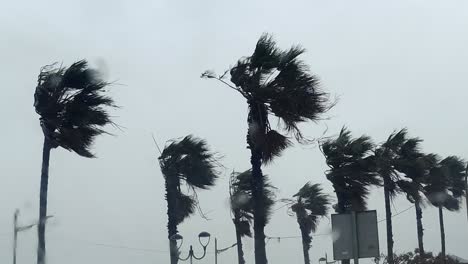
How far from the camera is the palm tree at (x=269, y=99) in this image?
23.6 meters

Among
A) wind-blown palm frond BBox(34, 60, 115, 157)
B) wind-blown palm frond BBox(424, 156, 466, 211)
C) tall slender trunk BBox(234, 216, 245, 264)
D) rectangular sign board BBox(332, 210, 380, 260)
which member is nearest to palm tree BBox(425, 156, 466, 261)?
wind-blown palm frond BBox(424, 156, 466, 211)

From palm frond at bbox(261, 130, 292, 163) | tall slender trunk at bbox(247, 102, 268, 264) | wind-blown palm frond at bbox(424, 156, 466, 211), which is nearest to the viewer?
palm frond at bbox(261, 130, 292, 163)

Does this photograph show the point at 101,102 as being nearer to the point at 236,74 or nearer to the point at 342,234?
the point at 236,74

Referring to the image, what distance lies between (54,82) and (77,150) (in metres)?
1.95

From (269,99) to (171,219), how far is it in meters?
8.40

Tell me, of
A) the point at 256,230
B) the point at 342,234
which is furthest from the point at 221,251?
the point at 342,234

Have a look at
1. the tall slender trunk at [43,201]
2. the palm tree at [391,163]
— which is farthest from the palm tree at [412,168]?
the tall slender trunk at [43,201]

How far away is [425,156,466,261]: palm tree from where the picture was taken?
49.3 m

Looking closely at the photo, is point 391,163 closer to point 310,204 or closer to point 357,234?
point 310,204

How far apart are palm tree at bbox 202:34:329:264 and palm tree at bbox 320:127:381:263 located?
686cm

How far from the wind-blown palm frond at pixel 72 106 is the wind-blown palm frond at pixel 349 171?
9.99 meters

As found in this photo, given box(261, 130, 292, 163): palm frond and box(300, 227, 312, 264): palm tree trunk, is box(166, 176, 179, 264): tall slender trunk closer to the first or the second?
box(261, 130, 292, 163): palm frond

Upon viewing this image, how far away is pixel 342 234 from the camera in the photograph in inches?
634

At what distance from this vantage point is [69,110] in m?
23.3
